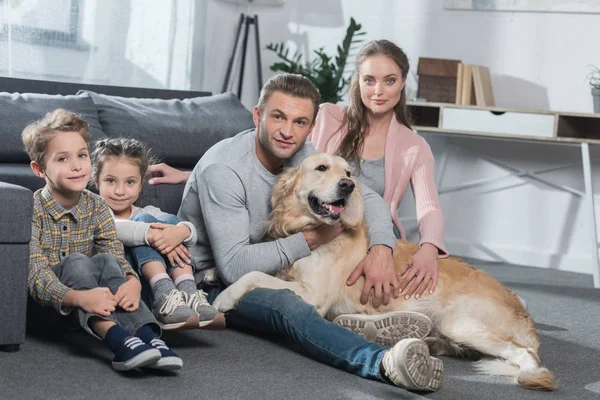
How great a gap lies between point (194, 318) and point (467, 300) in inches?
32.4

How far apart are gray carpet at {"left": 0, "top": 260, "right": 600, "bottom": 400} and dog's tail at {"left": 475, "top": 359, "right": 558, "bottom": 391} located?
0.07ft

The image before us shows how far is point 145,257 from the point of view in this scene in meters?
2.68

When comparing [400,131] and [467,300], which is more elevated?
[400,131]

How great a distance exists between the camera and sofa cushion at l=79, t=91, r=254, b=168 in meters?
3.75

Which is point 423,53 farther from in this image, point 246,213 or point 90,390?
point 90,390

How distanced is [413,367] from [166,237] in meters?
0.85

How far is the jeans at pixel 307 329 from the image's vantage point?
2412 millimetres

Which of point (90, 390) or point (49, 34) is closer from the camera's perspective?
point (90, 390)

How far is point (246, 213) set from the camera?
2.83m

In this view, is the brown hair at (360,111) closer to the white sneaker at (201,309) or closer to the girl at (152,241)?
the girl at (152,241)

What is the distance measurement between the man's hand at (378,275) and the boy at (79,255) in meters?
0.68

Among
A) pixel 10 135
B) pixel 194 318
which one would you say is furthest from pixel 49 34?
pixel 194 318

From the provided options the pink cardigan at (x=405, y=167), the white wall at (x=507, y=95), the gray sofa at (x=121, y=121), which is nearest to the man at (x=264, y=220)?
the pink cardigan at (x=405, y=167)

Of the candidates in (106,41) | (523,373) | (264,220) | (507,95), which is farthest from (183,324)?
(507,95)
